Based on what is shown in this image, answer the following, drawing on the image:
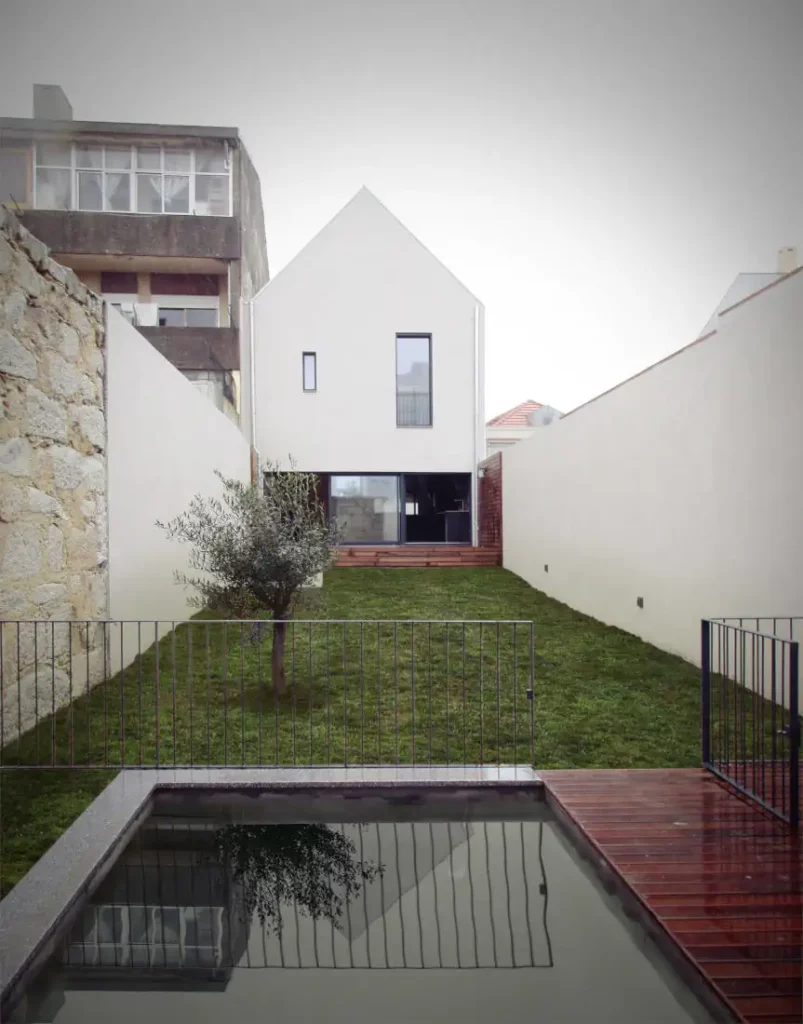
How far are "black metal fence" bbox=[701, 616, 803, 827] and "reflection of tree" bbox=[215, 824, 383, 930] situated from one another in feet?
6.24

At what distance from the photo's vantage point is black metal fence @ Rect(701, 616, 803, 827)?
2994mm

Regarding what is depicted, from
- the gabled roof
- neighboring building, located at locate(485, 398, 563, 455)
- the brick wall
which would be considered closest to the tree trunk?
the brick wall

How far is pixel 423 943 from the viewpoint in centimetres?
253

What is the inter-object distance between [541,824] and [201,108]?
194 inches

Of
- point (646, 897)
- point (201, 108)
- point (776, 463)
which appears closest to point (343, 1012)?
point (646, 897)

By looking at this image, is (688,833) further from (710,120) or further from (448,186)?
(448,186)

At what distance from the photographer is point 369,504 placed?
50.6 ft

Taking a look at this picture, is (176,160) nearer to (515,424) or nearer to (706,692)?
(515,424)

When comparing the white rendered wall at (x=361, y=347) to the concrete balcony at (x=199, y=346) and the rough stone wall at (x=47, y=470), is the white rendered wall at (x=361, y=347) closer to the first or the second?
the concrete balcony at (x=199, y=346)

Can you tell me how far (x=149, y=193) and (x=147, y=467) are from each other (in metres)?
10.9

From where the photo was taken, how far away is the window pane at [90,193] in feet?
47.7

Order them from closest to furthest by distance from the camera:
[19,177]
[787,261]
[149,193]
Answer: [787,261] < [19,177] < [149,193]

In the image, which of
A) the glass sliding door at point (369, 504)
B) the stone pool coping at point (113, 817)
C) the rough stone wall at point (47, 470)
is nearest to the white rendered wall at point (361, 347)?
the glass sliding door at point (369, 504)

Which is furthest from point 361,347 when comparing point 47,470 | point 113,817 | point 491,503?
point 113,817
